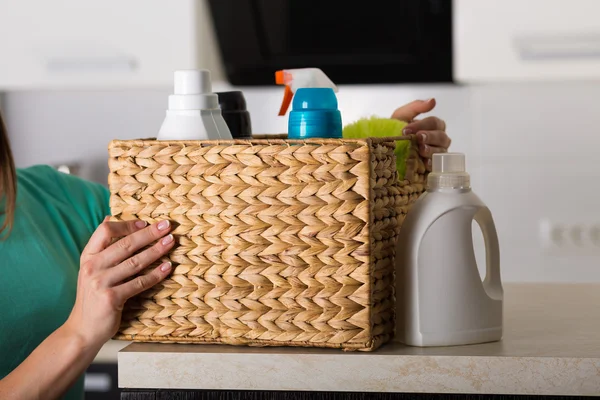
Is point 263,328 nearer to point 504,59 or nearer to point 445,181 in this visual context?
point 445,181

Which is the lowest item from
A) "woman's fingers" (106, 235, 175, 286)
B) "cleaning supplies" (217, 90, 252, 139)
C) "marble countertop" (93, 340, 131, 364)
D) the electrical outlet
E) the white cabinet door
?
"marble countertop" (93, 340, 131, 364)

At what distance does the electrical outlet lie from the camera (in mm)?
1988

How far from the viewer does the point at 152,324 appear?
0.66 metres

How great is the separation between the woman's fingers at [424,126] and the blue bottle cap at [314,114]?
7.4 inches

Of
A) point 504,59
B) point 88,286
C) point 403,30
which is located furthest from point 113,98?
point 88,286

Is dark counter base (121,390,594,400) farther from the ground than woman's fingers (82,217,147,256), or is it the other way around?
woman's fingers (82,217,147,256)

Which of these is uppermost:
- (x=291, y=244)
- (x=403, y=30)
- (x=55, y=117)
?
(x=403, y=30)

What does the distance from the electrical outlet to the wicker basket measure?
147 centimetres

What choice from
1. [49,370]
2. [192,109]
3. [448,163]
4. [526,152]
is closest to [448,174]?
[448,163]

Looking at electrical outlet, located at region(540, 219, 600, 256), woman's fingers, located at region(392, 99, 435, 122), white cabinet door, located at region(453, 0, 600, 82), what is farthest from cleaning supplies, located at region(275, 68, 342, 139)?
electrical outlet, located at region(540, 219, 600, 256)

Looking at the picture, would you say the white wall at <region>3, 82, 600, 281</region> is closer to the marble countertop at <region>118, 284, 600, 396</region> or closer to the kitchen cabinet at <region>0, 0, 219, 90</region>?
the kitchen cabinet at <region>0, 0, 219, 90</region>

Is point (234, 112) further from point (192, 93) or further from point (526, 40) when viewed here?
point (526, 40)

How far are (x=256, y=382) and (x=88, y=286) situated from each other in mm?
170

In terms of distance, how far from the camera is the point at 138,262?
644mm
